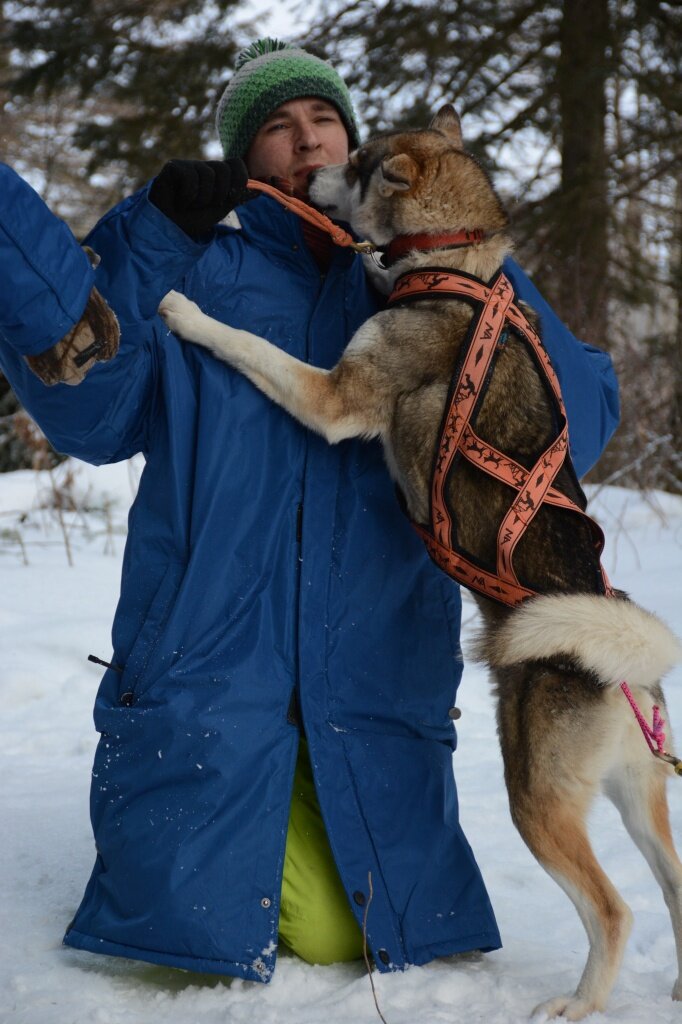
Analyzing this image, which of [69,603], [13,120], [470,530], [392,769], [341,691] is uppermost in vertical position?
[13,120]

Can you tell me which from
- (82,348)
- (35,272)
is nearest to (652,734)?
(82,348)

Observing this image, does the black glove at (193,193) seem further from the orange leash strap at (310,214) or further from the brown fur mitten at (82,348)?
the orange leash strap at (310,214)

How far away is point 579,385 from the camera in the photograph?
2430mm

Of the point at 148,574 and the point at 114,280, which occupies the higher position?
the point at 114,280

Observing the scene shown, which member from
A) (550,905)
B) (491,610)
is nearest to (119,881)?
(491,610)

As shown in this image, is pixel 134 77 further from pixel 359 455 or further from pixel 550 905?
pixel 550 905

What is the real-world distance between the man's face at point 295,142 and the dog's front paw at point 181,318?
0.53m

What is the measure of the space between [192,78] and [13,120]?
11.2ft

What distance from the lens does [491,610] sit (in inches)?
80.9

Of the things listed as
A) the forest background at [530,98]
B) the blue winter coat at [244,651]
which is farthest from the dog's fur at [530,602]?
the forest background at [530,98]

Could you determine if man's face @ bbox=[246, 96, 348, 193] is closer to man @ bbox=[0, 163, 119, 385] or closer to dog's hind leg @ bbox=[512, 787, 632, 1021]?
man @ bbox=[0, 163, 119, 385]

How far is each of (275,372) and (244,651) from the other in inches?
24.1

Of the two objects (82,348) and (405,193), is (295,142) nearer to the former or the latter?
(405,193)

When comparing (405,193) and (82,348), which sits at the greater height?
(405,193)
